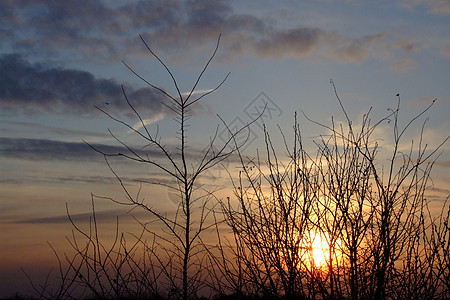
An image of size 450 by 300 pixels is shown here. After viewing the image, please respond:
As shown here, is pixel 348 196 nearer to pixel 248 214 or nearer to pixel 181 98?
pixel 248 214

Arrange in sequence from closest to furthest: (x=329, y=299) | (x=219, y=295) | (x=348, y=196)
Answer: (x=329, y=299) → (x=348, y=196) → (x=219, y=295)

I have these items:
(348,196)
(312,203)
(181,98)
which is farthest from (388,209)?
(181,98)

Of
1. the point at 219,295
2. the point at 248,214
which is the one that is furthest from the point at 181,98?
the point at 219,295

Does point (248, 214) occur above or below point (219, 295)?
above

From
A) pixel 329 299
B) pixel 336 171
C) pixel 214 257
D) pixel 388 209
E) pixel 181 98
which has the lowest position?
pixel 329 299

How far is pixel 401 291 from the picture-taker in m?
5.24

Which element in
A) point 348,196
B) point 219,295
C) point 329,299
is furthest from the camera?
point 219,295

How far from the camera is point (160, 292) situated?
4.87 m

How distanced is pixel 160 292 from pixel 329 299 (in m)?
1.58

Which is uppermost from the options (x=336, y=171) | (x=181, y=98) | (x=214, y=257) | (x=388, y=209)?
(x=181, y=98)

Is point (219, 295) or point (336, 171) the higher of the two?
point (336, 171)

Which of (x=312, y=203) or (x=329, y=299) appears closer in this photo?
(x=329, y=299)

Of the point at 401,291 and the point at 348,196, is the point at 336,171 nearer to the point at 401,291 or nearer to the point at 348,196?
the point at 348,196

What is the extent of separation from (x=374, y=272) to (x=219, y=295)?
5.27ft
